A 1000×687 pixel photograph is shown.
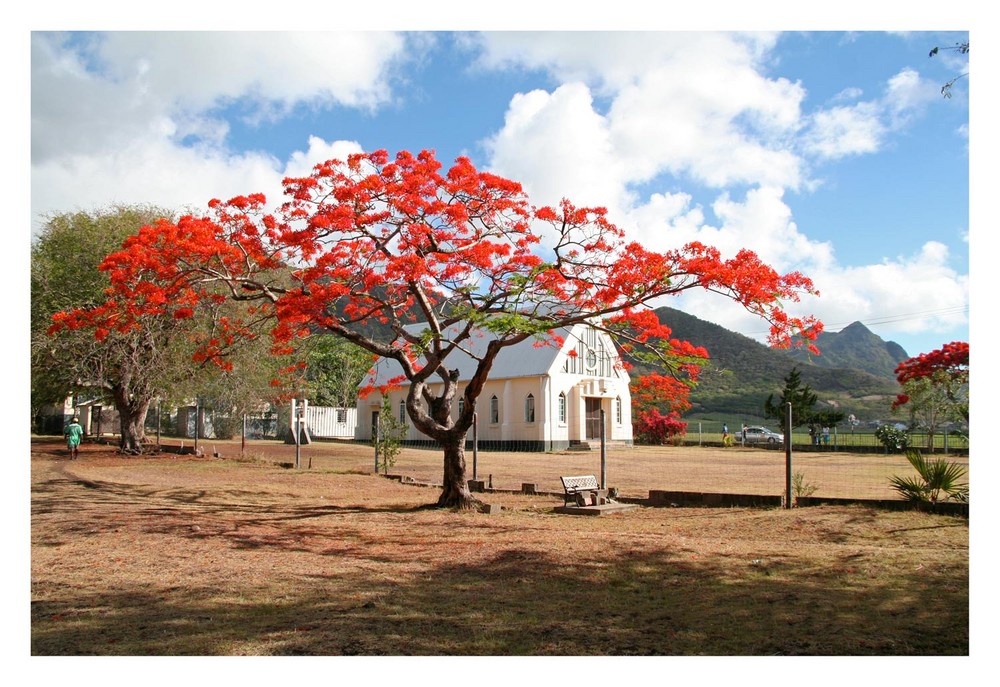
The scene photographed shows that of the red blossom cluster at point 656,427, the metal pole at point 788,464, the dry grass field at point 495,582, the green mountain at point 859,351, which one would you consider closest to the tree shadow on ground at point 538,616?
the dry grass field at point 495,582

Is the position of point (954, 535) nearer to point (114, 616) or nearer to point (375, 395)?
point (114, 616)

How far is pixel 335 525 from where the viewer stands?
11.0m

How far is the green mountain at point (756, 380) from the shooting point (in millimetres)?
59519

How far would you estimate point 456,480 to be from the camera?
12.7 metres

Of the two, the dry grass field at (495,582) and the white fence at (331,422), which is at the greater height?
the dry grass field at (495,582)

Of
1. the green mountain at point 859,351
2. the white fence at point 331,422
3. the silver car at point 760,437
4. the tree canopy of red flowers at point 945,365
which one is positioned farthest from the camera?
the green mountain at point 859,351

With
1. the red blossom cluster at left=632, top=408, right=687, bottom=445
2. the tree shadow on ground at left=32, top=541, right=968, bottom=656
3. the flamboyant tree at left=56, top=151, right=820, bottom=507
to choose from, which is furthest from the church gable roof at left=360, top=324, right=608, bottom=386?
the tree shadow on ground at left=32, top=541, right=968, bottom=656

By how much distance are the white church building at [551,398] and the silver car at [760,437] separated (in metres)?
7.18

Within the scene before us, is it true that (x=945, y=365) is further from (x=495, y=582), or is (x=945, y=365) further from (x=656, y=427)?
(x=656, y=427)

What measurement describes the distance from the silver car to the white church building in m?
7.18

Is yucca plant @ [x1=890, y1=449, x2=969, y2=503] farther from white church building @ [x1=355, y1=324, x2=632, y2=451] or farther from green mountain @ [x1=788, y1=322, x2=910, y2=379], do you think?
green mountain @ [x1=788, y1=322, x2=910, y2=379]

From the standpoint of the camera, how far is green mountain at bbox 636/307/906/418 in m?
59.5

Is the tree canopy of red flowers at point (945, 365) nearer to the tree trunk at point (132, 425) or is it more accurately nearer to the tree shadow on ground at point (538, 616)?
the tree shadow on ground at point (538, 616)

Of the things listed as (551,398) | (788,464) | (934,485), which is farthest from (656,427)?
(934,485)
